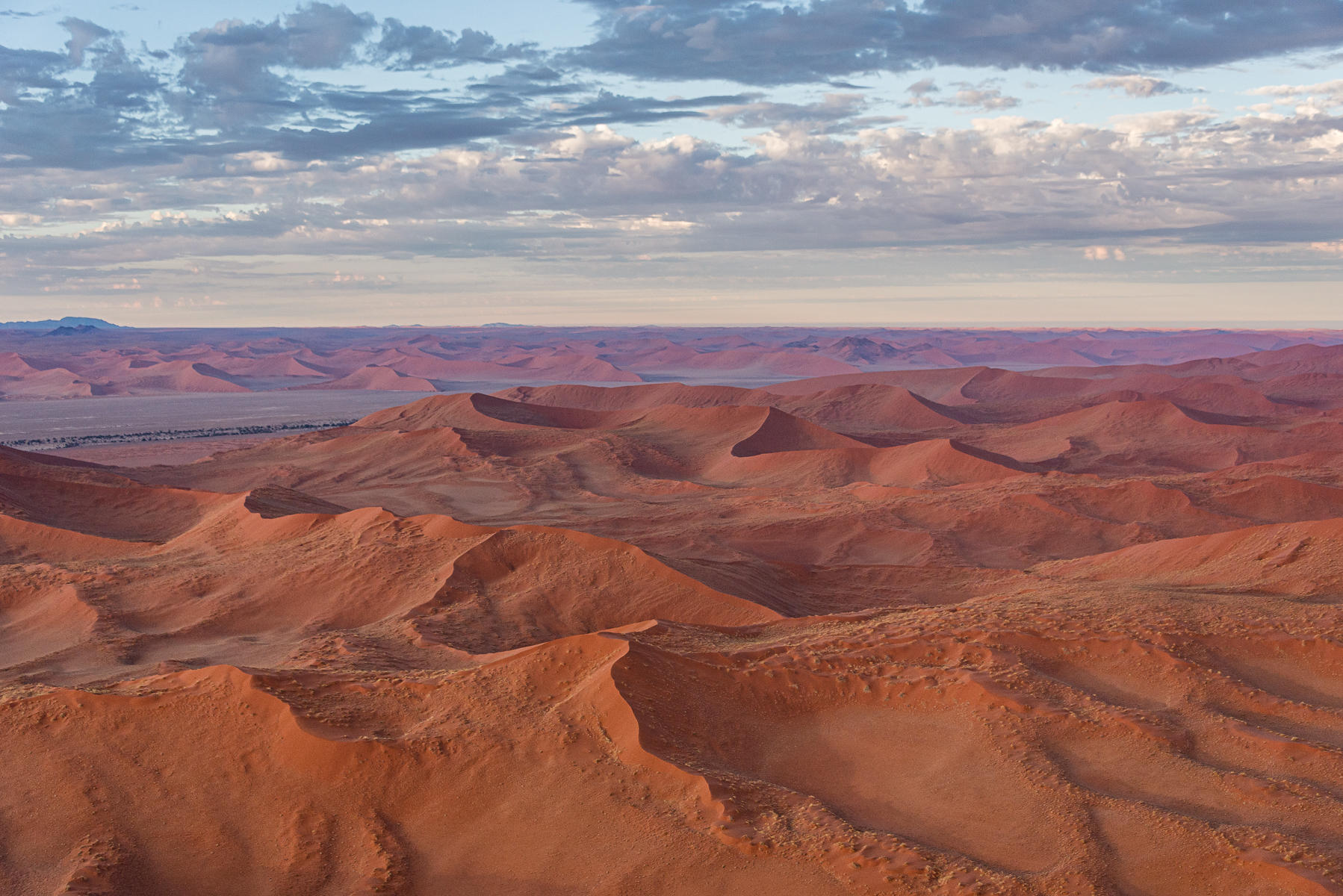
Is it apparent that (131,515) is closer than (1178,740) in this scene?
No

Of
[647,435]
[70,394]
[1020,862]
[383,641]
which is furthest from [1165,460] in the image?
[70,394]

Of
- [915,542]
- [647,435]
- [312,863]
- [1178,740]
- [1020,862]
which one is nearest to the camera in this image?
[1020,862]

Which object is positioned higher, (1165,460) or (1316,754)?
(1316,754)

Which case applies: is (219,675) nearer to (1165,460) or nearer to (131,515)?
(131,515)

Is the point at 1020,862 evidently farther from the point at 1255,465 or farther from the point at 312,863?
the point at 1255,465

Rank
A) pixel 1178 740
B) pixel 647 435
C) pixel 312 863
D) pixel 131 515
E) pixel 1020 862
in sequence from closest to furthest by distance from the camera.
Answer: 1. pixel 1020 862
2. pixel 312 863
3. pixel 1178 740
4. pixel 131 515
5. pixel 647 435

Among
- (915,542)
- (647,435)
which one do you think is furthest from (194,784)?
(647,435)

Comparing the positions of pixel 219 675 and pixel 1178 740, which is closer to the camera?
pixel 1178 740

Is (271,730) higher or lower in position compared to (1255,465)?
higher

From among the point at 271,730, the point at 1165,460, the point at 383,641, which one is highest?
the point at 271,730
